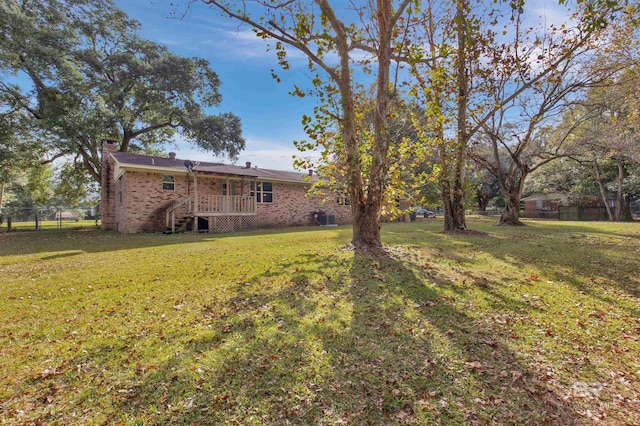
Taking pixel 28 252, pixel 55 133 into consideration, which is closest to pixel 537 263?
pixel 28 252

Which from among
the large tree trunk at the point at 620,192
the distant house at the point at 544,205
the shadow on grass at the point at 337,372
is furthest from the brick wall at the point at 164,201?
the distant house at the point at 544,205

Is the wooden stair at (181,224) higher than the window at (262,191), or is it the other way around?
the window at (262,191)

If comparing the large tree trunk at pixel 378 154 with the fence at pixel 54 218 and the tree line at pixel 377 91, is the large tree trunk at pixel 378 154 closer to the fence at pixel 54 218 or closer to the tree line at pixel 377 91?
the tree line at pixel 377 91

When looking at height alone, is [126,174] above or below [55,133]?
below

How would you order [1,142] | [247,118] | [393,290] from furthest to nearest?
[247,118] < [1,142] < [393,290]

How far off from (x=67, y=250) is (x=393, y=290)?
10.5 m

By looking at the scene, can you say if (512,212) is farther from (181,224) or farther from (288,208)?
(181,224)

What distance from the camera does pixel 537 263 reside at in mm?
7012

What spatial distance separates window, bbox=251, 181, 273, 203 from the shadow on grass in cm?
1494

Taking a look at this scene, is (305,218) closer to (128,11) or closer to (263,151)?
(263,151)

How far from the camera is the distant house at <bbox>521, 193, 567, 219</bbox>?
30.8 meters

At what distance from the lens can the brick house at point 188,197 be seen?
15281 mm

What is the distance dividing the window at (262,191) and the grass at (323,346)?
12846mm

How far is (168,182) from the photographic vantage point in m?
16.2
